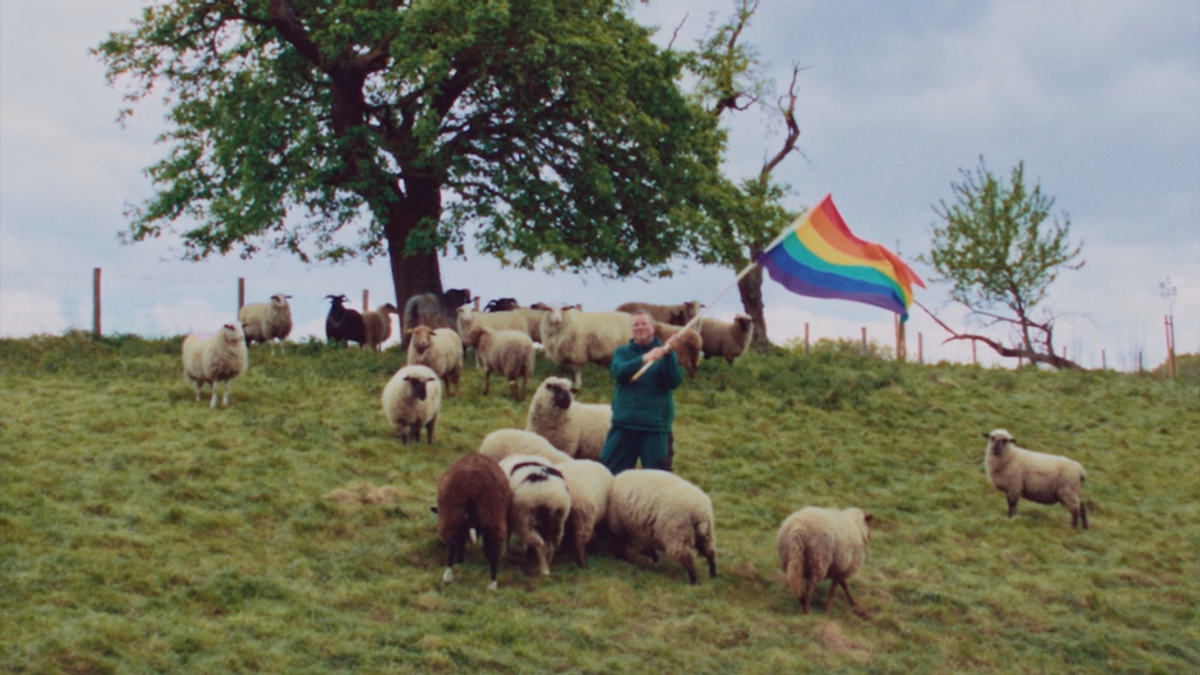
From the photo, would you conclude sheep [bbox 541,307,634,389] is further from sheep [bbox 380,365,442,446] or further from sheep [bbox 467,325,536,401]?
sheep [bbox 380,365,442,446]

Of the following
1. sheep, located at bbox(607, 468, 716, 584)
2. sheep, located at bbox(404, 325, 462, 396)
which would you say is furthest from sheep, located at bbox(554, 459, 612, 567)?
sheep, located at bbox(404, 325, 462, 396)

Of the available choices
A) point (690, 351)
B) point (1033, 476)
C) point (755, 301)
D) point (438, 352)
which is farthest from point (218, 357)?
point (755, 301)

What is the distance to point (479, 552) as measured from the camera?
34.2 ft

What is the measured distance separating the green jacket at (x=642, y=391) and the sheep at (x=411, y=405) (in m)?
4.09

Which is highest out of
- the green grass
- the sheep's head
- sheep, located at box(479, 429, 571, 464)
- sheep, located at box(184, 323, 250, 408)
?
sheep, located at box(184, 323, 250, 408)

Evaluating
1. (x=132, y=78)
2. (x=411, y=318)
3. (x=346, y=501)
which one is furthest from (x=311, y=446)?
(x=132, y=78)

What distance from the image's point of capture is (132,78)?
80.3 ft

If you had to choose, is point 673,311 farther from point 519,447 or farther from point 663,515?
point 663,515

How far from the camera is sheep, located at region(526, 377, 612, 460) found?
41.3ft

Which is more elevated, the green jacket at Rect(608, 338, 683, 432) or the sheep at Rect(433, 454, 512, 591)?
the green jacket at Rect(608, 338, 683, 432)

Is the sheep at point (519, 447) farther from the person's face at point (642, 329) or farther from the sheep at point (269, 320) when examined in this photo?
the sheep at point (269, 320)

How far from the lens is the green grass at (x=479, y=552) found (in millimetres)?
8641

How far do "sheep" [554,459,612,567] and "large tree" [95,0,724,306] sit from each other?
10.0 m

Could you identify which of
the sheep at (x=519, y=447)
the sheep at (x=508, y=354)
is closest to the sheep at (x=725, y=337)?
the sheep at (x=508, y=354)
